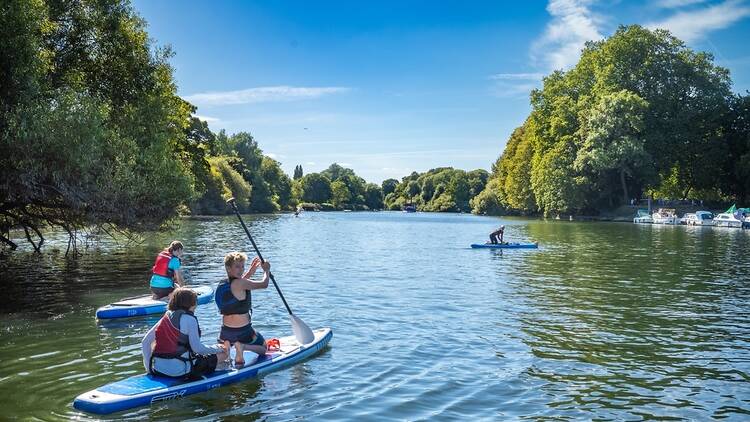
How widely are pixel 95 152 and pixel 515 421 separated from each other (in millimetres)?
15853

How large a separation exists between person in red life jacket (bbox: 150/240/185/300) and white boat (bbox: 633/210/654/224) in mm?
76129

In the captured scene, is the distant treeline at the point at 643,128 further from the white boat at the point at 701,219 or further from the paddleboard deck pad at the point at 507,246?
the paddleboard deck pad at the point at 507,246

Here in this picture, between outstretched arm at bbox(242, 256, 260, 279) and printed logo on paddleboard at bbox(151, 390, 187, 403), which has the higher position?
outstretched arm at bbox(242, 256, 260, 279)

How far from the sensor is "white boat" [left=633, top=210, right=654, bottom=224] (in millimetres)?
81750

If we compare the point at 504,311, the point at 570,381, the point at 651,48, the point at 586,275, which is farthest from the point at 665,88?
the point at 570,381

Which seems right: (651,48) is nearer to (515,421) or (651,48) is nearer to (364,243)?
(364,243)

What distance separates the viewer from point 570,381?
1152cm

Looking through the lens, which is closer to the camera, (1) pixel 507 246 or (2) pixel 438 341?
(2) pixel 438 341

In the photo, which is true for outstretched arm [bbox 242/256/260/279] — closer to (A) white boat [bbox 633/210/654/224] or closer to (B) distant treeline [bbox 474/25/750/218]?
(B) distant treeline [bbox 474/25/750/218]

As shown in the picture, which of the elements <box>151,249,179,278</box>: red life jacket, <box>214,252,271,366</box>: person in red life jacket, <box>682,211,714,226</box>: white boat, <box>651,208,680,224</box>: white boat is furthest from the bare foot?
<box>651,208,680,224</box>: white boat

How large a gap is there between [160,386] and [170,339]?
29.8 inches

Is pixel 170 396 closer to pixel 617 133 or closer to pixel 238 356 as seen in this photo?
pixel 238 356

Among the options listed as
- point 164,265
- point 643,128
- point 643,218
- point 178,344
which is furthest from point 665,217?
point 178,344

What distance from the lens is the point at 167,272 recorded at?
57.4 ft
